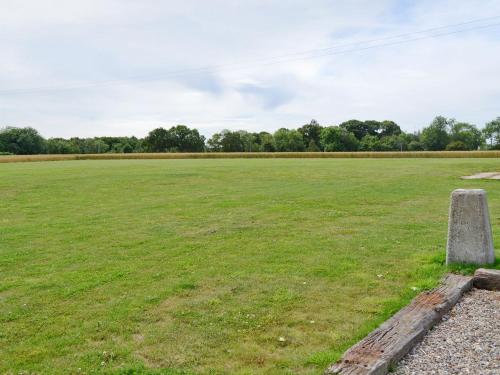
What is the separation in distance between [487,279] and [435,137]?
5971 inches

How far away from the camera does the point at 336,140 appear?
462 feet

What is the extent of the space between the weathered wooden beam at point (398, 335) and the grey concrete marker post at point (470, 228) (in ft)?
3.31

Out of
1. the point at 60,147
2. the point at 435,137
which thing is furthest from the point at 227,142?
the point at 435,137

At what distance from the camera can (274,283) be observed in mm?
6105

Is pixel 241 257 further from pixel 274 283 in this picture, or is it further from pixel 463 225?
pixel 463 225

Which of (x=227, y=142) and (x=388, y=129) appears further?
(x=388, y=129)

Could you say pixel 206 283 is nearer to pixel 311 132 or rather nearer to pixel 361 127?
pixel 311 132

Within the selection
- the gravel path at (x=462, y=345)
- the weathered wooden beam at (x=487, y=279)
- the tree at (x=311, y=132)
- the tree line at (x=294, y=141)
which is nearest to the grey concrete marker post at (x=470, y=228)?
Answer: the weathered wooden beam at (x=487, y=279)

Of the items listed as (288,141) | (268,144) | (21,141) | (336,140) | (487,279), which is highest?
(21,141)

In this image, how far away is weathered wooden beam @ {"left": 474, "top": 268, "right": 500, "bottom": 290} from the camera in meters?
5.72

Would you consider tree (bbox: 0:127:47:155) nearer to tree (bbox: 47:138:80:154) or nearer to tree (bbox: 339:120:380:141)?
tree (bbox: 47:138:80:154)

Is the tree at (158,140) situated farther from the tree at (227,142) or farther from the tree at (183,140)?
the tree at (227,142)

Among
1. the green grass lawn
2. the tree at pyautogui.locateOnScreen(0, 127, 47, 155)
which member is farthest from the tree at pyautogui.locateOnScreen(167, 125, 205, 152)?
the green grass lawn

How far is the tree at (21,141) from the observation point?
409ft
